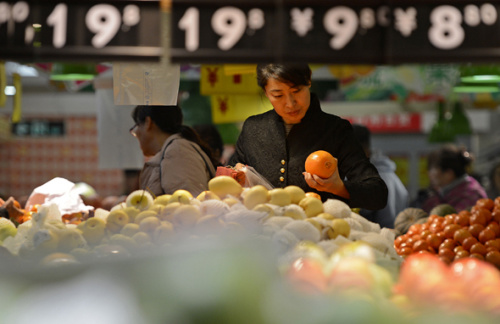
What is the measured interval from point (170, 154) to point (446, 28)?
143 cm

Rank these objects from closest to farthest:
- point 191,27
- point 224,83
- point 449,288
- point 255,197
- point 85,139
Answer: point 449,288
point 255,197
point 191,27
point 224,83
point 85,139

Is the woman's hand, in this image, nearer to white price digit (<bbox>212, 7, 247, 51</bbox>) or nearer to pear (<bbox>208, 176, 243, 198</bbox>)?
pear (<bbox>208, 176, 243, 198</bbox>)

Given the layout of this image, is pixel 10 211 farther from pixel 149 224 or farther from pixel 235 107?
pixel 235 107

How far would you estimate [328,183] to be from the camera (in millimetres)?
2451

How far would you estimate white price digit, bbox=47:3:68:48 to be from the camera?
208 cm

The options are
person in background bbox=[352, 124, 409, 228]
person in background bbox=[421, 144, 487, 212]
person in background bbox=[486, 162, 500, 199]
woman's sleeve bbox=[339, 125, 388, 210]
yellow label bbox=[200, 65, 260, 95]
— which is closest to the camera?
woman's sleeve bbox=[339, 125, 388, 210]

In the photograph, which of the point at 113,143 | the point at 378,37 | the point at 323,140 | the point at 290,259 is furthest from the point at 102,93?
the point at 290,259

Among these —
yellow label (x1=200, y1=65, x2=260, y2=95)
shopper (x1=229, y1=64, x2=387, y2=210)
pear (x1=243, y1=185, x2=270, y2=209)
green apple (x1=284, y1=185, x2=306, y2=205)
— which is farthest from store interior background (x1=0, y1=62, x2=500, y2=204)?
pear (x1=243, y1=185, x2=270, y2=209)

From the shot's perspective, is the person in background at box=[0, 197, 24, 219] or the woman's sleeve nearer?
the woman's sleeve

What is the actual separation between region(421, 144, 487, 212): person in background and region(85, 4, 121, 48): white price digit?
3523 mm

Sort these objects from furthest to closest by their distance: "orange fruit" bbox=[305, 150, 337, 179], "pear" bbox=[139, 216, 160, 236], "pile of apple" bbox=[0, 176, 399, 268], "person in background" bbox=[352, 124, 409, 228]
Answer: "person in background" bbox=[352, 124, 409, 228], "orange fruit" bbox=[305, 150, 337, 179], "pear" bbox=[139, 216, 160, 236], "pile of apple" bbox=[0, 176, 399, 268]

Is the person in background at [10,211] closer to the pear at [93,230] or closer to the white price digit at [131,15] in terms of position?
the pear at [93,230]

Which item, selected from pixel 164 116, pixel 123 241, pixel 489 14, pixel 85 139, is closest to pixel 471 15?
pixel 489 14

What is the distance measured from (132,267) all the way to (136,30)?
1014 mm
